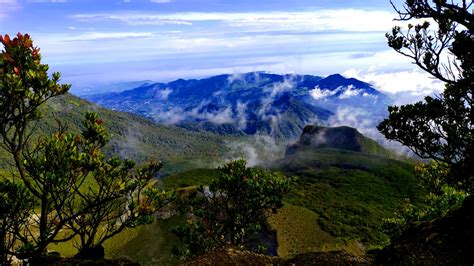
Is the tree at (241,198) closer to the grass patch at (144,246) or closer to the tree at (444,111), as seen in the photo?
the tree at (444,111)

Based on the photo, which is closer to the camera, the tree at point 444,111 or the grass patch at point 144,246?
the tree at point 444,111

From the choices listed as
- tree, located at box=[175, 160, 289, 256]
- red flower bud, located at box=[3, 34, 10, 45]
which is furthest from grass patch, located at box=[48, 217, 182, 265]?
red flower bud, located at box=[3, 34, 10, 45]

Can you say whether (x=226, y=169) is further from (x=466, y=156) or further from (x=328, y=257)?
(x=466, y=156)

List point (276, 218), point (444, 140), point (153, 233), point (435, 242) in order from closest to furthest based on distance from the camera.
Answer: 1. point (435, 242)
2. point (444, 140)
3. point (153, 233)
4. point (276, 218)

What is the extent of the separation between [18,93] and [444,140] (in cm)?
2108

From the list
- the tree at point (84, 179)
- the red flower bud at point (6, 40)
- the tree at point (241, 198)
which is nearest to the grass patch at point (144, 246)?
the tree at point (241, 198)

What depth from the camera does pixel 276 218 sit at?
13500 cm

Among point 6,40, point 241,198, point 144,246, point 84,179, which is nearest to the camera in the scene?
point 6,40

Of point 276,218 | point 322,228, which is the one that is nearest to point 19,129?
point 276,218

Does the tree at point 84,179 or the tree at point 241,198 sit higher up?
the tree at point 84,179

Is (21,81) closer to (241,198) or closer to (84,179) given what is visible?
(84,179)

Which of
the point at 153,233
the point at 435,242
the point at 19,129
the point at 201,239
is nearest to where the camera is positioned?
the point at 435,242

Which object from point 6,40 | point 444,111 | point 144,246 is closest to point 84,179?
point 6,40

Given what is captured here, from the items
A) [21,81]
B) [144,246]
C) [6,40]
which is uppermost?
[6,40]
